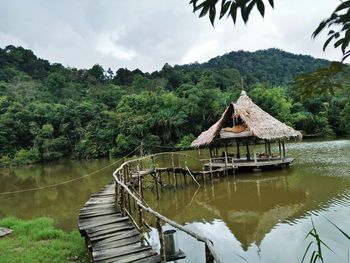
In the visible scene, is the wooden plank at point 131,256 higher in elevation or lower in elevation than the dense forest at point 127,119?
Result: lower

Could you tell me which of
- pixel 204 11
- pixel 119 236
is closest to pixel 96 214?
pixel 119 236

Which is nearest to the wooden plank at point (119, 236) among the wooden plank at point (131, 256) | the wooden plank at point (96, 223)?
the wooden plank at point (96, 223)

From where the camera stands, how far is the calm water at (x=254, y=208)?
7.38 meters

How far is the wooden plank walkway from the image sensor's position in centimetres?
517

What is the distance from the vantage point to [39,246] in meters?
7.64

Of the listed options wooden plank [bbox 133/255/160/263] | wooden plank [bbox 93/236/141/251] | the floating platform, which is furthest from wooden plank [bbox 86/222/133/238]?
the floating platform

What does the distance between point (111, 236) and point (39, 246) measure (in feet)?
7.77

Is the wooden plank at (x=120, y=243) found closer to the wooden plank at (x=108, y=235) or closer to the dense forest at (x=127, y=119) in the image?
the wooden plank at (x=108, y=235)

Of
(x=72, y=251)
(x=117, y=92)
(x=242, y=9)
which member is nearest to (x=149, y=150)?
(x=117, y=92)

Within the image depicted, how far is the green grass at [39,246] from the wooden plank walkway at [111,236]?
63 centimetres

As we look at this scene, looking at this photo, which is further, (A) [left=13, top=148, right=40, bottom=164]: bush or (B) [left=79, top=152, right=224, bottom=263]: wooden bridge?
(A) [left=13, top=148, right=40, bottom=164]: bush

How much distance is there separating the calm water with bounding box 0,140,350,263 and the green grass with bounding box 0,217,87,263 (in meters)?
1.86

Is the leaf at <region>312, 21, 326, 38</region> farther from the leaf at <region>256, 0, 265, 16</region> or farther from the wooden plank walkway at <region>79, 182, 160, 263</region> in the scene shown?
the wooden plank walkway at <region>79, 182, 160, 263</region>

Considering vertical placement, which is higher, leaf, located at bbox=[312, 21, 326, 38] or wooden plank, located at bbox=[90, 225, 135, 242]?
leaf, located at bbox=[312, 21, 326, 38]
